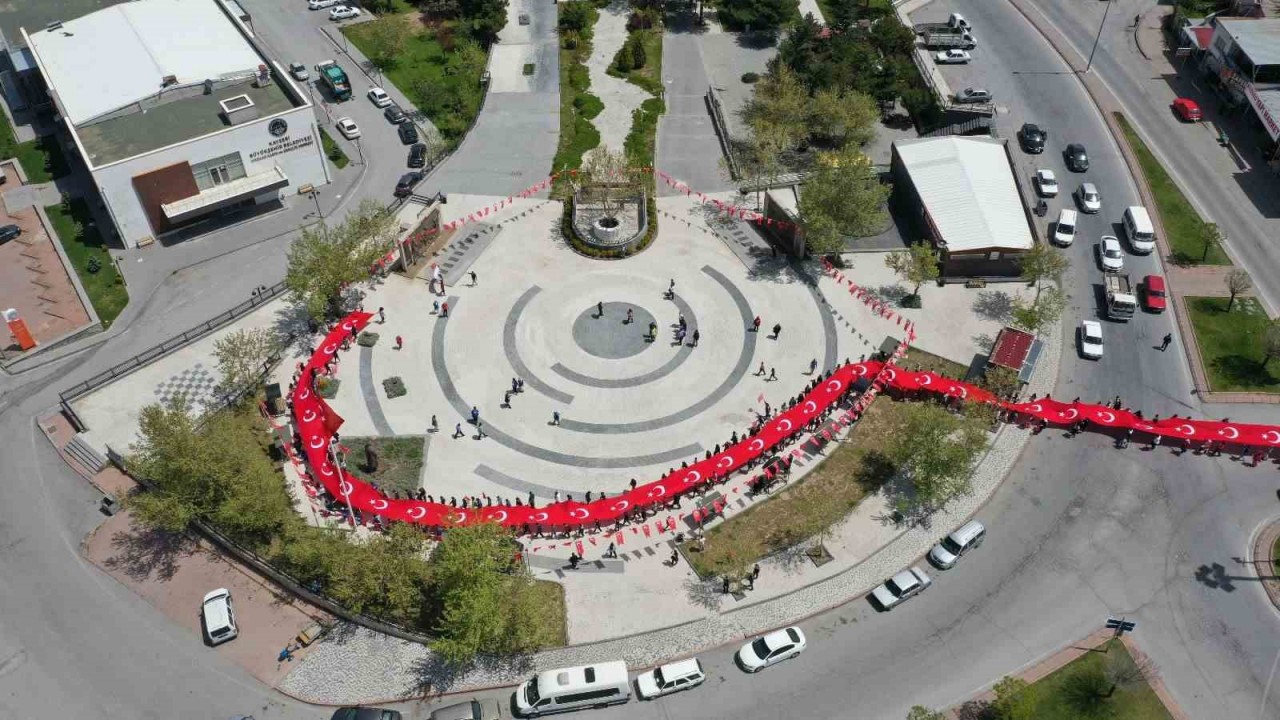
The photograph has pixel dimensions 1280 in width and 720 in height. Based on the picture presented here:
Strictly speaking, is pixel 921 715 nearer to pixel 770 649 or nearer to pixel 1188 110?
pixel 770 649

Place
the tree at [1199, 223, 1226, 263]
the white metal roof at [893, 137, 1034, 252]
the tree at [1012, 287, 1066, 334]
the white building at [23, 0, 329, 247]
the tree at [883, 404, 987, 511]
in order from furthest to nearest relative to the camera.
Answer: the tree at [1199, 223, 1226, 263] → the white building at [23, 0, 329, 247] → the white metal roof at [893, 137, 1034, 252] → the tree at [1012, 287, 1066, 334] → the tree at [883, 404, 987, 511]

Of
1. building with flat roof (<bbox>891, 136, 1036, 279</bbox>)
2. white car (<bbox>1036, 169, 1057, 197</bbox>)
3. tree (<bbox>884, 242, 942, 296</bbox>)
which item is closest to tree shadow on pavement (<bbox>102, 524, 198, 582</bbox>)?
tree (<bbox>884, 242, 942, 296</bbox>)

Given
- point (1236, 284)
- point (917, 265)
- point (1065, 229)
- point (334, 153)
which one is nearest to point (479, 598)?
point (917, 265)

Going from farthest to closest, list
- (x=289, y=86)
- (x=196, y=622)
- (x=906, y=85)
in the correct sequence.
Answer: (x=906, y=85), (x=289, y=86), (x=196, y=622)

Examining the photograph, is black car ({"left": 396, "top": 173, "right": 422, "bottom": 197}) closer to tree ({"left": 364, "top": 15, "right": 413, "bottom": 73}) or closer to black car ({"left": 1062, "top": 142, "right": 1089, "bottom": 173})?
tree ({"left": 364, "top": 15, "right": 413, "bottom": 73})

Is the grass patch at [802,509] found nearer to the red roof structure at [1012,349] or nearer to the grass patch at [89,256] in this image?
the red roof structure at [1012,349]

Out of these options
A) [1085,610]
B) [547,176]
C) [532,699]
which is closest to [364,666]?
[532,699]

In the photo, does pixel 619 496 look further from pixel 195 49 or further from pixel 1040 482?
pixel 195 49
